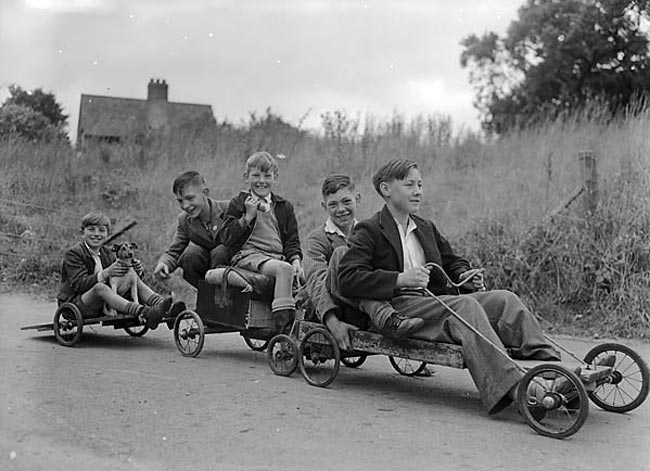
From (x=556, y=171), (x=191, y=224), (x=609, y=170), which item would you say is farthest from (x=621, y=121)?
(x=191, y=224)

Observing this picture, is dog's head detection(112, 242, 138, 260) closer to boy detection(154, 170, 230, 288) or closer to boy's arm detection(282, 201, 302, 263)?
boy detection(154, 170, 230, 288)

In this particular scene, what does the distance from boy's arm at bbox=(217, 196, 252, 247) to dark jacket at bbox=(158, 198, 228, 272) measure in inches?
14.3

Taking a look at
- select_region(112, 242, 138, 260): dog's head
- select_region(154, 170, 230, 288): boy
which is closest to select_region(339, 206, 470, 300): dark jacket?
select_region(154, 170, 230, 288): boy

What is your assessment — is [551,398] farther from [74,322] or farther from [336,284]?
[74,322]

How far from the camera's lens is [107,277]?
666 centimetres

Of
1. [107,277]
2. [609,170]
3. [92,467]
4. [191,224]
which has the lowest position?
[92,467]

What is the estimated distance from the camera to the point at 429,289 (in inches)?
204

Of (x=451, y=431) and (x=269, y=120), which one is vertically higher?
(x=269, y=120)

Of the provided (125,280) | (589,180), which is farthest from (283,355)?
(589,180)

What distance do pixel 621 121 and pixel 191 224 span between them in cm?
871

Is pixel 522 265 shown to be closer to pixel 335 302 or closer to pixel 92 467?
pixel 335 302

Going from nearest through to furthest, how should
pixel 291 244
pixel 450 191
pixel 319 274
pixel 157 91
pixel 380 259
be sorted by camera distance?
pixel 380 259 → pixel 319 274 → pixel 291 244 → pixel 450 191 → pixel 157 91

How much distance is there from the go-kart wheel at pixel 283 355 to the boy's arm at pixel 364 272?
29.7 inches

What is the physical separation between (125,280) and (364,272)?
263cm
